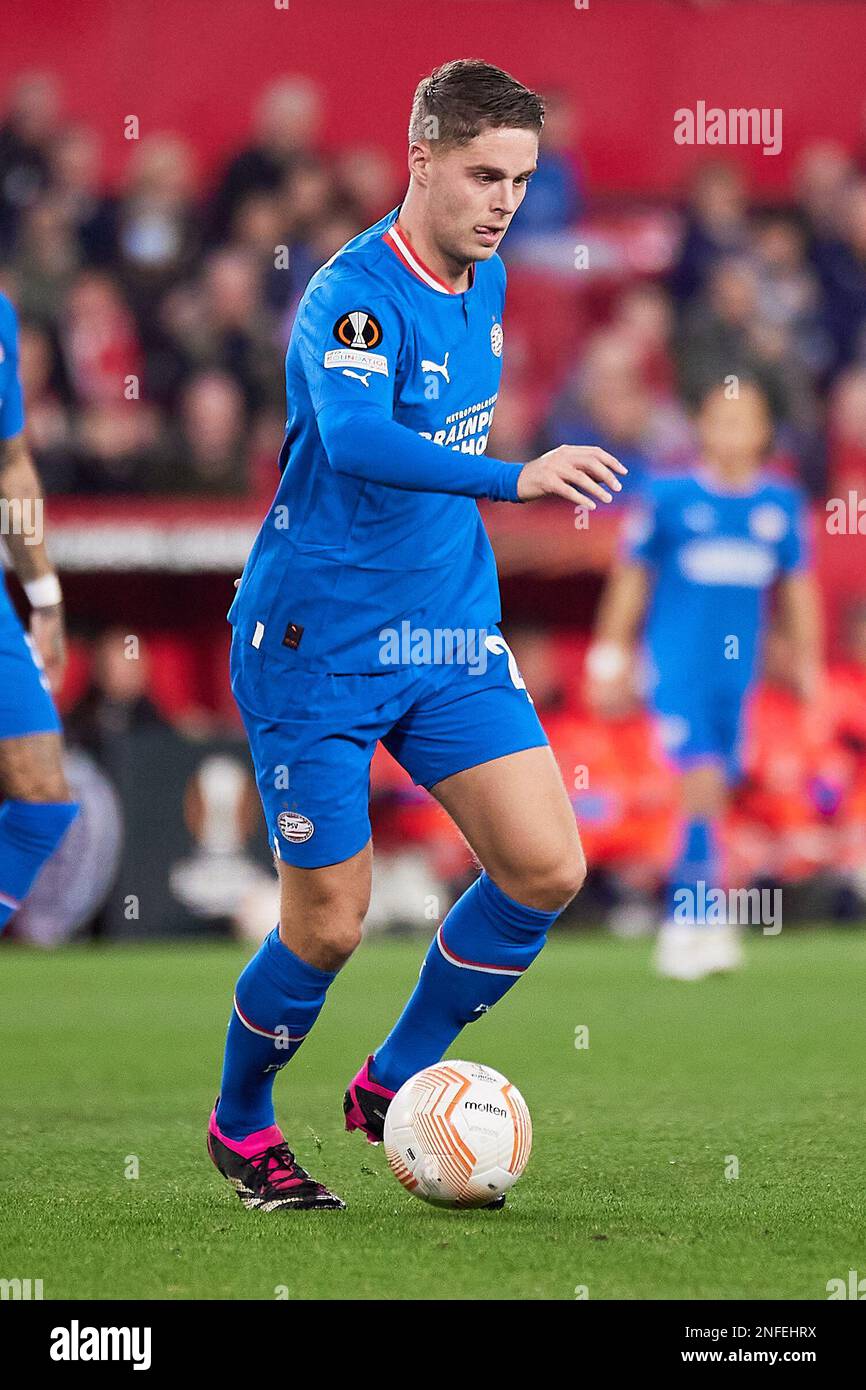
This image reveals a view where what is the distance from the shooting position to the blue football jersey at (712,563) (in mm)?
9172

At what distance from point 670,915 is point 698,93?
30.9ft

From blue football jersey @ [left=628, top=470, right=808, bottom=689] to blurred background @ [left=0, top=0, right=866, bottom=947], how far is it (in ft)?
4.62

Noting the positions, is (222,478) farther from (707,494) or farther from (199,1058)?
(199,1058)

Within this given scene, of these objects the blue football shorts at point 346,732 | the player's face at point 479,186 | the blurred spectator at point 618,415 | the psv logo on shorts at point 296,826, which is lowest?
the psv logo on shorts at point 296,826

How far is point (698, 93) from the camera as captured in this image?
16.3 meters

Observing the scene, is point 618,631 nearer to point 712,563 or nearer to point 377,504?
point 712,563

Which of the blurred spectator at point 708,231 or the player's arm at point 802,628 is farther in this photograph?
the blurred spectator at point 708,231

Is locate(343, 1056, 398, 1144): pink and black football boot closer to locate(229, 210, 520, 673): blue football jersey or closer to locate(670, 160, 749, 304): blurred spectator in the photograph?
locate(229, 210, 520, 673): blue football jersey

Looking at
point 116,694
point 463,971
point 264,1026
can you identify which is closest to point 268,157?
point 116,694

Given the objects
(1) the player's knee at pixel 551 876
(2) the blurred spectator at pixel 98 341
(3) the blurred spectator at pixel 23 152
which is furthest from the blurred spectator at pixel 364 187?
(1) the player's knee at pixel 551 876

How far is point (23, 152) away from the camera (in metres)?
13.5

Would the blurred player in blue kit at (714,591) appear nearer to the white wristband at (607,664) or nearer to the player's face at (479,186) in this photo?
the white wristband at (607,664)

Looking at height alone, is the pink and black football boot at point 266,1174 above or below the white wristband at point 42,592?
below
